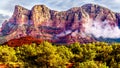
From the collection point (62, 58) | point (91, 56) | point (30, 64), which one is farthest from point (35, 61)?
point (91, 56)

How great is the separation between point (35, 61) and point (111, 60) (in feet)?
53.7

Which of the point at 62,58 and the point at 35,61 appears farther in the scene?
the point at 62,58

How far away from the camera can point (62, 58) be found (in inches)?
3401

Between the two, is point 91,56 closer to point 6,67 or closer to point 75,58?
point 75,58

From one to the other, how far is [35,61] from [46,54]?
2889 mm

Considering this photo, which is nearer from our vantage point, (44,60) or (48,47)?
(44,60)

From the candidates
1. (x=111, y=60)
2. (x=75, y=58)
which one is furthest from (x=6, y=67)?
(x=111, y=60)

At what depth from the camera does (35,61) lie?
266 ft

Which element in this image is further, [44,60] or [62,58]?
[62,58]

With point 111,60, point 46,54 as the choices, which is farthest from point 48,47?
point 111,60

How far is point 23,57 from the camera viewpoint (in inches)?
3378

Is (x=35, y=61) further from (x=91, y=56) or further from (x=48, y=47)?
(x=91, y=56)

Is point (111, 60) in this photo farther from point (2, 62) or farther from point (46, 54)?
point (2, 62)

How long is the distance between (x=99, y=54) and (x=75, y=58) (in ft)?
18.6
